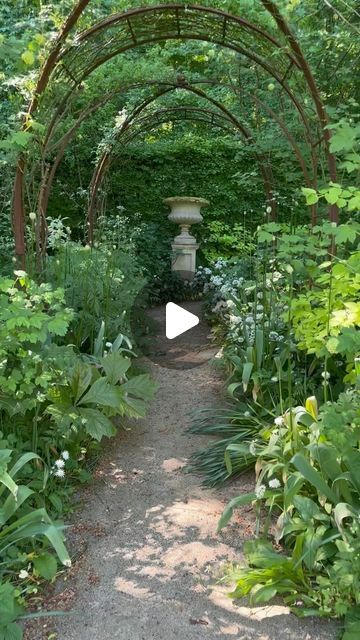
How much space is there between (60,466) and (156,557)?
595 mm

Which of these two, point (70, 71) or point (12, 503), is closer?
point (12, 503)

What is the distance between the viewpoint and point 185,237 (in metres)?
9.13

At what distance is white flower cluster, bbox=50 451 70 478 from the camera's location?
2.65 m

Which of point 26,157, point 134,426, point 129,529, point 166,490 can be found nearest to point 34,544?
point 129,529

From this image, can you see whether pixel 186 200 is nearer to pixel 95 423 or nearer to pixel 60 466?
pixel 95 423

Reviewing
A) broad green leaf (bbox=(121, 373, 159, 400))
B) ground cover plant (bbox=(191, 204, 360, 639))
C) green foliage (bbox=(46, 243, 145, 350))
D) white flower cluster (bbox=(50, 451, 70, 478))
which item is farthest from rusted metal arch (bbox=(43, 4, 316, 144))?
white flower cluster (bbox=(50, 451, 70, 478))

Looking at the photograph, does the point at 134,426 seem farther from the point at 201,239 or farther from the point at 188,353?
the point at 201,239

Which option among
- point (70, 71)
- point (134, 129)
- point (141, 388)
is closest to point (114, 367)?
point (141, 388)

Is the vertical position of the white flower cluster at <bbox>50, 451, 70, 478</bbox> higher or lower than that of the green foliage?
lower

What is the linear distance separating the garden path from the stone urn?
5.47 m

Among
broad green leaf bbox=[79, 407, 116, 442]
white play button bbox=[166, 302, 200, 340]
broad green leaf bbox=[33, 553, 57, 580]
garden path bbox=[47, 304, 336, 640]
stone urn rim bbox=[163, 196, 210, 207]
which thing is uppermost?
stone urn rim bbox=[163, 196, 210, 207]

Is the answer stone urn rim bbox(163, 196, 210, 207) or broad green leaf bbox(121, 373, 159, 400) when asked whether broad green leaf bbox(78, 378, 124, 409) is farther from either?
stone urn rim bbox(163, 196, 210, 207)

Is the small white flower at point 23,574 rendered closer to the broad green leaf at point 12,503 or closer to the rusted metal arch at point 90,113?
the broad green leaf at point 12,503

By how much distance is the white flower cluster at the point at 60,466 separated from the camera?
2648 millimetres
